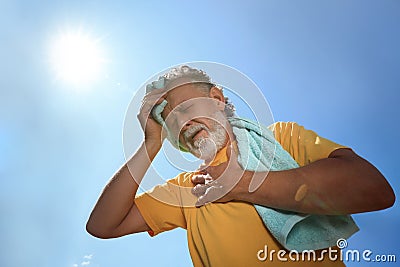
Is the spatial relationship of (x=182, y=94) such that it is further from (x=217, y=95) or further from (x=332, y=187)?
(x=332, y=187)

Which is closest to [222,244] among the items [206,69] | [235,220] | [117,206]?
[235,220]

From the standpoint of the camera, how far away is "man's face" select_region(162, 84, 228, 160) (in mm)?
832

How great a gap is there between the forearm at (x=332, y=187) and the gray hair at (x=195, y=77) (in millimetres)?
242

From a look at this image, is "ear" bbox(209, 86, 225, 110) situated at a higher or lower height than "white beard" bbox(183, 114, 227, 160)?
higher

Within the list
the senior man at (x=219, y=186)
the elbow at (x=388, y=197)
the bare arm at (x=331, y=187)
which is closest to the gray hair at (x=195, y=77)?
the senior man at (x=219, y=186)

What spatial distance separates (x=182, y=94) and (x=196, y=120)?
0.26 feet

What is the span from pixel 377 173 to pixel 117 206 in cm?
57

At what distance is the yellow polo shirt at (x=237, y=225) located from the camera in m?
0.72

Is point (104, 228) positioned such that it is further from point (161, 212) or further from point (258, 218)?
point (258, 218)

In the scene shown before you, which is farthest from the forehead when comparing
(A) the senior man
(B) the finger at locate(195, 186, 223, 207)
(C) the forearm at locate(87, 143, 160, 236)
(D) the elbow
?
(D) the elbow

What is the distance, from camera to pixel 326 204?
2.19 feet

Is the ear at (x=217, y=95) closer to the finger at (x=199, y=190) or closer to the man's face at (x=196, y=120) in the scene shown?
the man's face at (x=196, y=120)

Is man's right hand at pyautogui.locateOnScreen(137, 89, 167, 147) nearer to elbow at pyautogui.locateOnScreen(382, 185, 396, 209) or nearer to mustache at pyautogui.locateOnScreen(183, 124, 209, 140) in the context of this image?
mustache at pyautogui.locateOnScreen(183, 124, 209, 140)

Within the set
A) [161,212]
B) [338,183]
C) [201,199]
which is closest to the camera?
[338,183]
